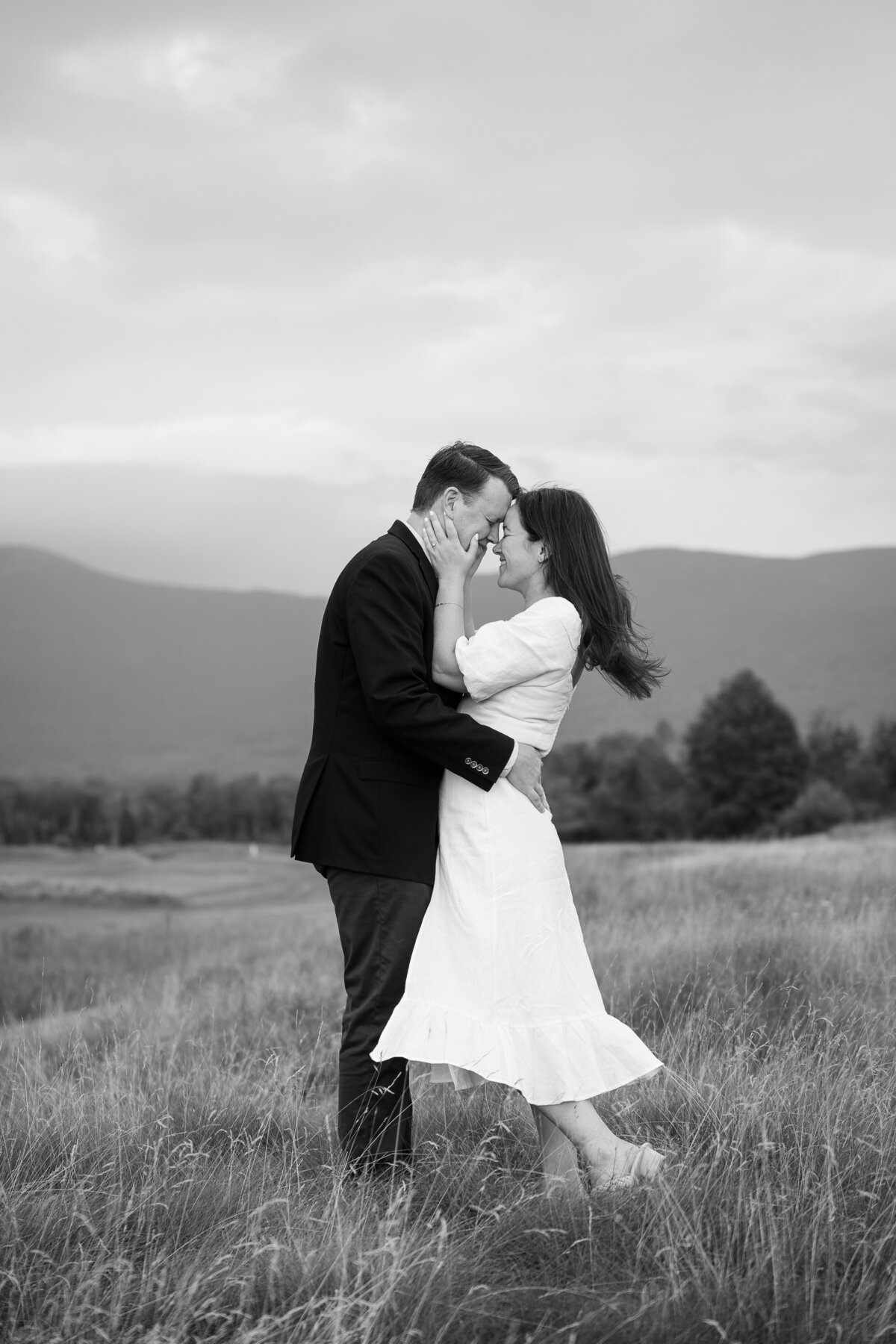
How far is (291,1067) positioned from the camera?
584cm

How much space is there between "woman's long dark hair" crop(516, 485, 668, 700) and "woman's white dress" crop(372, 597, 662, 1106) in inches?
4.0

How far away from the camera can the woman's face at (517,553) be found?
446 cm

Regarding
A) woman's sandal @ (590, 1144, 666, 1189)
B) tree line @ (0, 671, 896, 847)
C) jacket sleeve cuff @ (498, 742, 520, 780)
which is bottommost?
tree line @ (0, 671, 896, 847)

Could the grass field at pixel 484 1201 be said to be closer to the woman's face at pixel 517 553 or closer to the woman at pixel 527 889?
the woman at pixel 527 889

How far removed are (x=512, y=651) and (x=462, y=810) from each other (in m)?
0.60

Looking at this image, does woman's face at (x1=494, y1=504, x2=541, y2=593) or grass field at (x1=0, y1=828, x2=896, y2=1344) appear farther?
woman's face at (x1=494, y1=504, x2=541, y2=593)

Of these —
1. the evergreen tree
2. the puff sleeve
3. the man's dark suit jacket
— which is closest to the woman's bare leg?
the man's dark suit jacket

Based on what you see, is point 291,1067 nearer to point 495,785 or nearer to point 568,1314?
point 495,785

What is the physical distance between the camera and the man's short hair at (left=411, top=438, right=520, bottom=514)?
455 centimetres

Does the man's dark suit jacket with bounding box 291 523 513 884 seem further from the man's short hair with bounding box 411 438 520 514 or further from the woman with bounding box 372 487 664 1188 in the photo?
the man's short hair with bounding box 411 438 520 514

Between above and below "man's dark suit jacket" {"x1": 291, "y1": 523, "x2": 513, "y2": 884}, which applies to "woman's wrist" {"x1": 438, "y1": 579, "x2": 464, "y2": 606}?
above

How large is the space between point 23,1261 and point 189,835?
10730 centimetres

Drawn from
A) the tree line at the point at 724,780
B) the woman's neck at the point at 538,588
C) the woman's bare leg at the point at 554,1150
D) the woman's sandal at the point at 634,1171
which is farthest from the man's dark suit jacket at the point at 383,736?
the tree line at the point at 724,780

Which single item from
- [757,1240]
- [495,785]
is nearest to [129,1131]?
[495,785]
